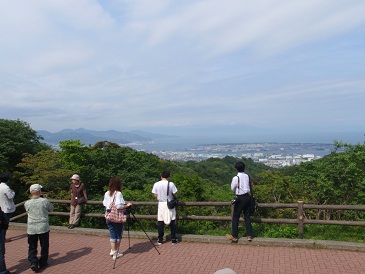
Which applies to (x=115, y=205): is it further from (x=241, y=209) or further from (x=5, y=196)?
(x=241, y=209)

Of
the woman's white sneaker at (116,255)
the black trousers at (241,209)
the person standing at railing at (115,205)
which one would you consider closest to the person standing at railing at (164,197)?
the person standing at railing at (115,205)

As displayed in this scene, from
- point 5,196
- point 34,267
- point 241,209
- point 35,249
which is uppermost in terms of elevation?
point 5,196

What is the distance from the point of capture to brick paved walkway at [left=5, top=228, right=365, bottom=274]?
17.8ft

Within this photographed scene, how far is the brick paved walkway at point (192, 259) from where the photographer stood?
5.42 metres

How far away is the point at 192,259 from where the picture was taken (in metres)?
5.91

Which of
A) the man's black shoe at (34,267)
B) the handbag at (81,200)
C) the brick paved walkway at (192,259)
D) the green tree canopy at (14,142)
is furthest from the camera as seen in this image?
the green tree canopy at (14,142)

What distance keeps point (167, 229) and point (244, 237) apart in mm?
2211

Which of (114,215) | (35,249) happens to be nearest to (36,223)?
(35,249)

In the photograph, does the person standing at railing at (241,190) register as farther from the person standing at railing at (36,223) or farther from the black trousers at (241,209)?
the person standing at railing at (36,223)

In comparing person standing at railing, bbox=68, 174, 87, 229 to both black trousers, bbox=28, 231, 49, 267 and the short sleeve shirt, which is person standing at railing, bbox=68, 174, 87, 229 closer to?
black trousers, bbox=28, 231, 49, 267

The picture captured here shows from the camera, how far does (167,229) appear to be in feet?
26.6

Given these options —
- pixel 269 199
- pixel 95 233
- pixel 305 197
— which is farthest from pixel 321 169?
pixel 95 233

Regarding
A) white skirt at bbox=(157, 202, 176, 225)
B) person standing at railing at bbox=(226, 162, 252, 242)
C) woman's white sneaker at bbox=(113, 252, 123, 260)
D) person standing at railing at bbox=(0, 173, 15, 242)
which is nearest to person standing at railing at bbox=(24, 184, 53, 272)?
person standing at railing at bbox=(0, 173, 15, 242)

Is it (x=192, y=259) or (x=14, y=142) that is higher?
(x=14, y=142)
